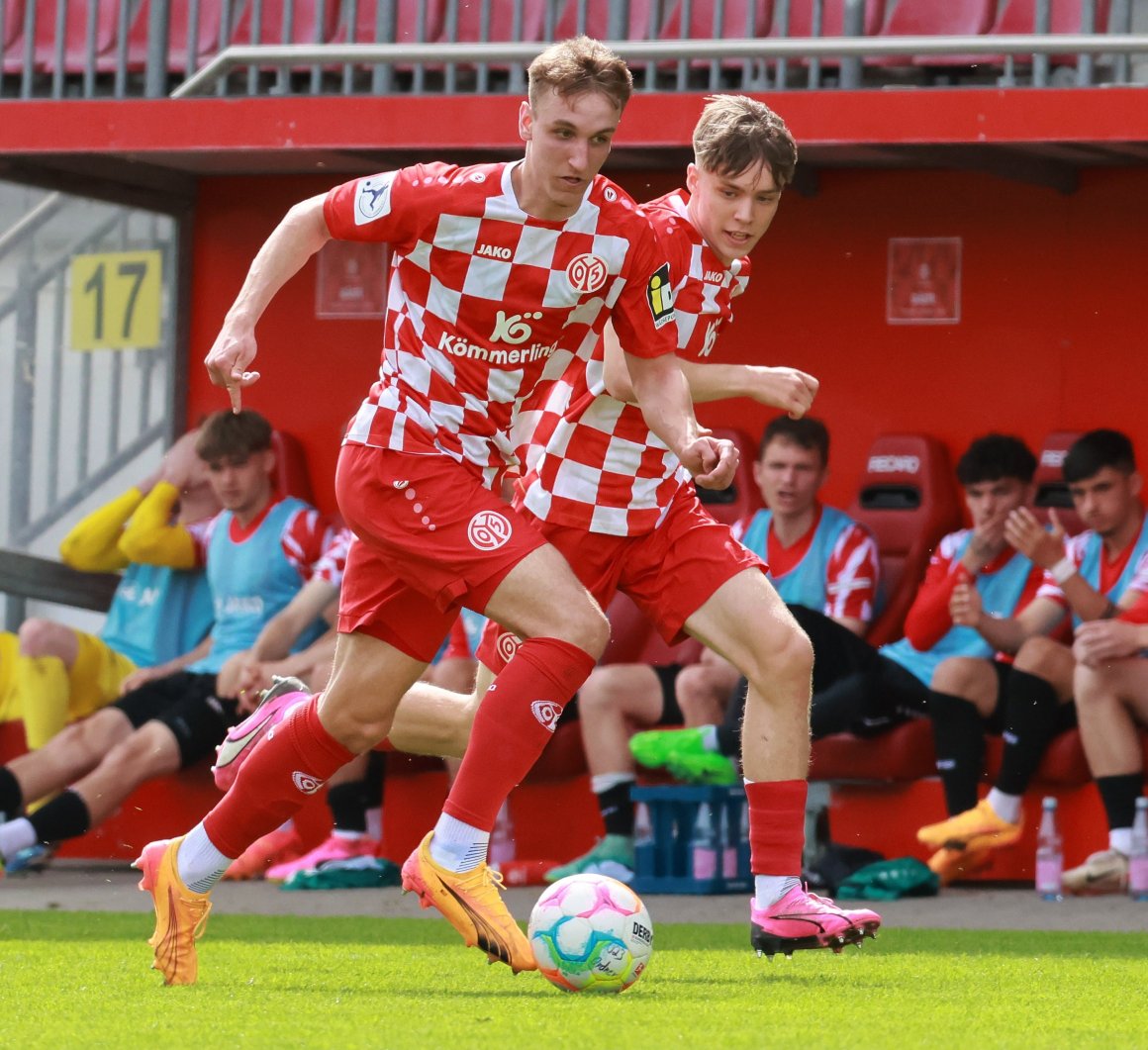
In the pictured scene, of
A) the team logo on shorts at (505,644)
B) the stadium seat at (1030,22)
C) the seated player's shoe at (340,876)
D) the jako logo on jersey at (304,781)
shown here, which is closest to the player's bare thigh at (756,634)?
the team logo on shorts at (505,644)

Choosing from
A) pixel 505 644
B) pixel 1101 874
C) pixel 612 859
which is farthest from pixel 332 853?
pixel 505 644

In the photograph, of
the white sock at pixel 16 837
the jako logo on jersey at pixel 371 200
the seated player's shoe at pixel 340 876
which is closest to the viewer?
the jako logo on jersey at pixel 371 200

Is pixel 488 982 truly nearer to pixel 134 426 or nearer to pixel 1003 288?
pixel 1003 288

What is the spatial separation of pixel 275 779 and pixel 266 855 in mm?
4160

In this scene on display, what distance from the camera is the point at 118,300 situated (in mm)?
11242

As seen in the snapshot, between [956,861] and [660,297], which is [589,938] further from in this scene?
[956,861]

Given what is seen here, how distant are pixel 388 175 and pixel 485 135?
3667mm

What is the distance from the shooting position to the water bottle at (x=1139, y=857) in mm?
8125

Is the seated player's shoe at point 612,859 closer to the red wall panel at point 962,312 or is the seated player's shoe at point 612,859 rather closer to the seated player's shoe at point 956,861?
the seated player's shoe at point 956,861

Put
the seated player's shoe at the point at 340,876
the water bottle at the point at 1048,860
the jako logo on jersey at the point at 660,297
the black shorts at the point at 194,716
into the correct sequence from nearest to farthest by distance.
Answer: the jako logo on jersey at the point at 660,297 → the water bottle at the point at 1048,860 → the seated player's shoe at the point at 340,876 → the black shorts at the point at 194,716

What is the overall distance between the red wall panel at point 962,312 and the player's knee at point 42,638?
2.83 meters

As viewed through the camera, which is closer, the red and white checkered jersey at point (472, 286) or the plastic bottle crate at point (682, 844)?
A: the red and white checkered jersey at point (472, 286)

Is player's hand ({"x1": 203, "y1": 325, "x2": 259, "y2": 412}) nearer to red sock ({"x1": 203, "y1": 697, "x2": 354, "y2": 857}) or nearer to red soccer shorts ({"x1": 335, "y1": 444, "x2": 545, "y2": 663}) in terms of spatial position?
red soccer shorts ({"x1": 335, "y1": 444, "x2": 545, "y2": 663})

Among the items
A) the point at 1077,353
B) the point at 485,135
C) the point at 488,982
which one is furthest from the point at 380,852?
the point at 488,982
